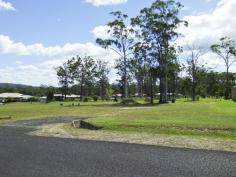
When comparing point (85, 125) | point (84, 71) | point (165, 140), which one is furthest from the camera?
point (84, 71)

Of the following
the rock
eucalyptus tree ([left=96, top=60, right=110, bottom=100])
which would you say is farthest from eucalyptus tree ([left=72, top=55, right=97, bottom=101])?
the rock

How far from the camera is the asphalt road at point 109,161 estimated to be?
→ 904 cm

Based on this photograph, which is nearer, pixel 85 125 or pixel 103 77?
pixel 85 125

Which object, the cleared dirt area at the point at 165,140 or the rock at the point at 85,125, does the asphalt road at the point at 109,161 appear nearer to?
the cleared dirt area at the point at 165,140

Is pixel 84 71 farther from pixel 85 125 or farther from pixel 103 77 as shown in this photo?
pixel 85 125

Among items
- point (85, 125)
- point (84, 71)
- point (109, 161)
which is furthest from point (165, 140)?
point (84, 71)

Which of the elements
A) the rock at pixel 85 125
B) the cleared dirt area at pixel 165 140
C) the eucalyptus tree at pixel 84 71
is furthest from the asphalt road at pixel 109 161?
the eucalyptus tree at pixel 84 71

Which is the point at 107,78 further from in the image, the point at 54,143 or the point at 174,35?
the point at 54,143

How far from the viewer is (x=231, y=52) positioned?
8669 cm

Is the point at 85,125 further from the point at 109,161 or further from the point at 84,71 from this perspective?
the point at 84,71

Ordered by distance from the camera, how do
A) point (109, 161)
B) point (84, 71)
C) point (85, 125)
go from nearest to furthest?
point (109, 161) → point (85, 125) → point (84, 71)

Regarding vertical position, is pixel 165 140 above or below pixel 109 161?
above

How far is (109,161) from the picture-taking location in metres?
10.4

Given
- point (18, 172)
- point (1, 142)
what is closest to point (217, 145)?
point (18, 172)
